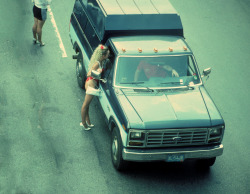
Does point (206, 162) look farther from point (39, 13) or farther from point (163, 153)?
point (39, 13)

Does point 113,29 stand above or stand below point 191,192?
above

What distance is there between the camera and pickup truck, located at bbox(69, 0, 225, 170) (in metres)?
8.49

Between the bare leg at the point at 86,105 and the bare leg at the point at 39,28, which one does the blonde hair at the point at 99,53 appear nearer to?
the bare leg at the point at 86,105

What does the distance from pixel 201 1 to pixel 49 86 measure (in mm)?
7854

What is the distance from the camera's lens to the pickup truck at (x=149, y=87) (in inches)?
334

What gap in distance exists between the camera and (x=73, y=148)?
980 cm

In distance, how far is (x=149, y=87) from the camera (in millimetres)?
9344

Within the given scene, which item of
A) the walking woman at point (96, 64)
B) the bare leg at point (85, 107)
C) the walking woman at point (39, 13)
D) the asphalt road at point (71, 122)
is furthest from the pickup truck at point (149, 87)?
the walking woman at point (39, 13)

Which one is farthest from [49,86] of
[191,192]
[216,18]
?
[216,18]

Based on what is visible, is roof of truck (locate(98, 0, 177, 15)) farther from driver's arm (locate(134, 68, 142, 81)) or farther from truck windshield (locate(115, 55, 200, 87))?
driver's arm (locate(134, 68, 142, 81))

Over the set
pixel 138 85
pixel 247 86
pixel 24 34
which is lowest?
pixel 24 34

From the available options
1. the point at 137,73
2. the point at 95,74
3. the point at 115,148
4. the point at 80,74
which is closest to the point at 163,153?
the point at 115,148

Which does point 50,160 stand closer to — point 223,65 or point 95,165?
point 95,165

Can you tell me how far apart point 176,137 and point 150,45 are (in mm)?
2329
